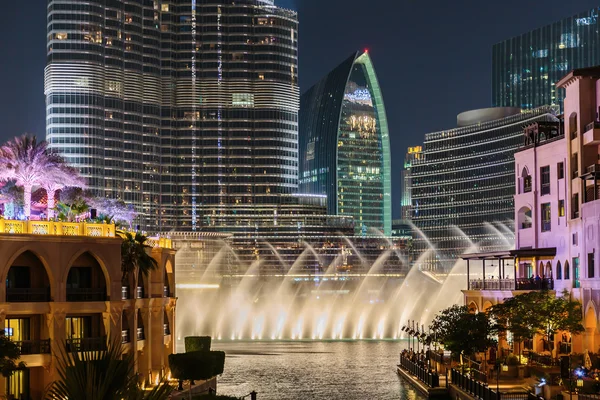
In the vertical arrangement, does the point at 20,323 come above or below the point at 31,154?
below

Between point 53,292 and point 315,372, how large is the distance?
37.4 m

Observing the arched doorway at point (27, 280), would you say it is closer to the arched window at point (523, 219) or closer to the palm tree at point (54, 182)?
the palm tree at point (54, 182)

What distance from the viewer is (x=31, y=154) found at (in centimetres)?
7856

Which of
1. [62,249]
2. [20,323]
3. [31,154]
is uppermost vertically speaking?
[31,154]

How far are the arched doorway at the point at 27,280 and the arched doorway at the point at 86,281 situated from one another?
221cm

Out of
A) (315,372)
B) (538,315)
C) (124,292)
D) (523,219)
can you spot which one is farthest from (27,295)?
(523,219)

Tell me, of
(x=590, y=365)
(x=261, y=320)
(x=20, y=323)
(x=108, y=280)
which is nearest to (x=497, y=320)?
(x=590, y=365)

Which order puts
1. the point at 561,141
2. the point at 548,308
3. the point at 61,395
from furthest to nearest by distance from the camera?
1. the point at 561,141
2. the point at 548,308
3. the point at 61,395

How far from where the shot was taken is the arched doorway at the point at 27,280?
58.5 metres

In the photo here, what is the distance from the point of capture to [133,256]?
6669 centimetres

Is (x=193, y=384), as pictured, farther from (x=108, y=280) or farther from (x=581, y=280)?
(x=581, y=280)

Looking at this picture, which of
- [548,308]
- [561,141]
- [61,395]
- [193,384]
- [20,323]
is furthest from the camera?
[561,141]

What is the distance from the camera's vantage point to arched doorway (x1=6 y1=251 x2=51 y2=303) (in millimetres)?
58531

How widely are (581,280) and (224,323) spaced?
354 ft
